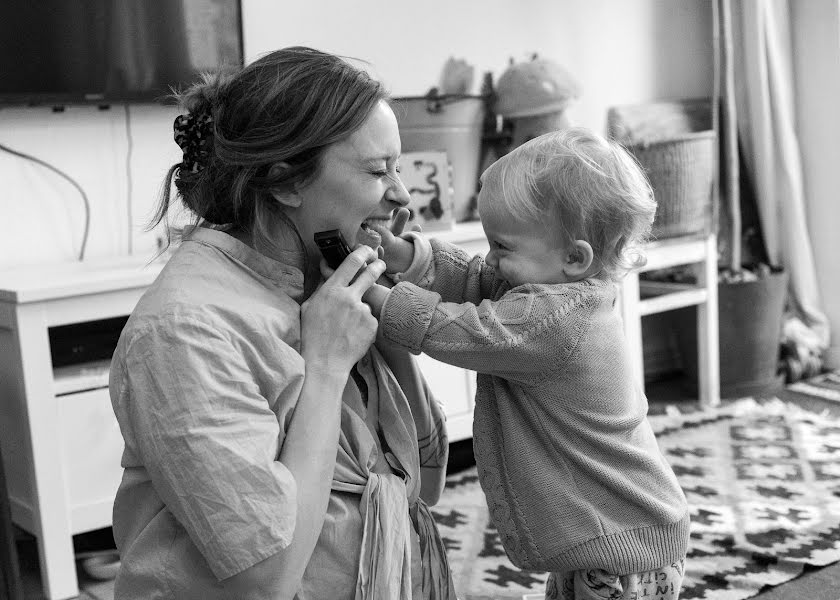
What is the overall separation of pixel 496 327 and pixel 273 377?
310 millimetres

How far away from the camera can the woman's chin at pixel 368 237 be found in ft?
3.99

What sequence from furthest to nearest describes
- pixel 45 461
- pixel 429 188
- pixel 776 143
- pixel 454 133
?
1. pixel 776 143
2. pixel 454 133
3. pixel 429 188
4. pixel 45 461

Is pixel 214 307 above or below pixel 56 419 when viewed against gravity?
above

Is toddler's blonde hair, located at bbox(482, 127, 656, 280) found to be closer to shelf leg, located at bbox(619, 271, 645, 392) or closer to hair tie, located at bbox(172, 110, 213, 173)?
hair tie, located at bbox(172, 110, 213, 173)

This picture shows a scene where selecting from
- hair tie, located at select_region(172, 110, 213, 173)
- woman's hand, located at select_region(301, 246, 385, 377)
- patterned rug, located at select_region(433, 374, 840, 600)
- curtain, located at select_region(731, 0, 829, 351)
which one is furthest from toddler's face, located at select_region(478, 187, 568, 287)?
curtain, located at select_region(731, 0, 829, 351)

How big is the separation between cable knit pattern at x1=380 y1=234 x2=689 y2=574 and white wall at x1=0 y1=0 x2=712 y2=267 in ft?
2.65

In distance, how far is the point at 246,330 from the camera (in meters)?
1.03

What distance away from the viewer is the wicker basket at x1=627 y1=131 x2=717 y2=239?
132 inches

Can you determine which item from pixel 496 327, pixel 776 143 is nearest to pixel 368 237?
pixel 496 327

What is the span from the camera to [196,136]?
116 centimetres

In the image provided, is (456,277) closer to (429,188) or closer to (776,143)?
(429,188)

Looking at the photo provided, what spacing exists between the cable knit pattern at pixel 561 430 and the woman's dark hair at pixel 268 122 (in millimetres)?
202

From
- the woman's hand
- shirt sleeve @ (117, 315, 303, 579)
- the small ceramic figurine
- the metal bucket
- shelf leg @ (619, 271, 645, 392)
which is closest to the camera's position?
shirt sleeve @ (117, 315, 303, 579)

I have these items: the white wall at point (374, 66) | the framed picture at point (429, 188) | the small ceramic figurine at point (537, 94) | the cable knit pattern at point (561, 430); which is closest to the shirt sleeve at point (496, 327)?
the cable knit pattern at point (561, 430)
